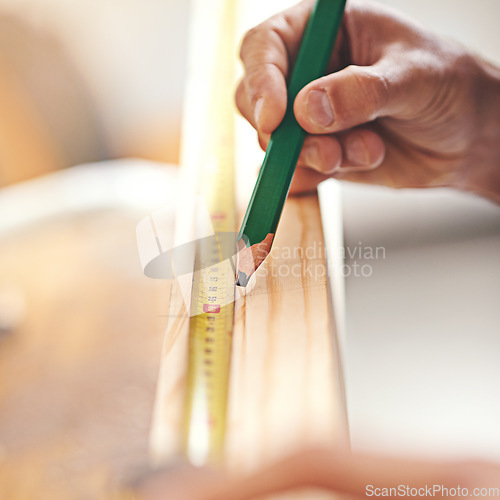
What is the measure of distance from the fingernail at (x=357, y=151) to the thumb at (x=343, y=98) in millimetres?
78

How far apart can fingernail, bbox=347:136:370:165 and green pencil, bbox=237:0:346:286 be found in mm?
118

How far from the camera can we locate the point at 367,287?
0.46m

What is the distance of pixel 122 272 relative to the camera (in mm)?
734

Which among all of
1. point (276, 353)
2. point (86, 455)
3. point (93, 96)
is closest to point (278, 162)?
point (276, 353)

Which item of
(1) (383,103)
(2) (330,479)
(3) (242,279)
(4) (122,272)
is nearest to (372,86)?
(1) (383,103)

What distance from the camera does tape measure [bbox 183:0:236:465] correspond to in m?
0.25

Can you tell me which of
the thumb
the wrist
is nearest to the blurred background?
the wrist

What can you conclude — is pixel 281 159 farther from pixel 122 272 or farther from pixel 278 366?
pixel 122 272

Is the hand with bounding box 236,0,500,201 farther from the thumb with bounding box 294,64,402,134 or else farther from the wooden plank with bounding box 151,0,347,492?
the wooden plank with bounding box 151,0,347,492

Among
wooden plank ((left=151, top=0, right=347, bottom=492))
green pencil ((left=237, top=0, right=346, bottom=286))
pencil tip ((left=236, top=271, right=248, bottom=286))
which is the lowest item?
wooden plank ((left=151, top=0, right=347, bottom=492))

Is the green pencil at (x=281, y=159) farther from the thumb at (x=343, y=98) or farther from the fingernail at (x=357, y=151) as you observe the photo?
the fingernail at (x=357, y=151)

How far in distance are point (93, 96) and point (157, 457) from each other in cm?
102

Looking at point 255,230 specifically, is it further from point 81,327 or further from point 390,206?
point 81,327

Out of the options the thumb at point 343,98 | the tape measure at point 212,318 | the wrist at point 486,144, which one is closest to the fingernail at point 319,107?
the thumb at point 343,98
